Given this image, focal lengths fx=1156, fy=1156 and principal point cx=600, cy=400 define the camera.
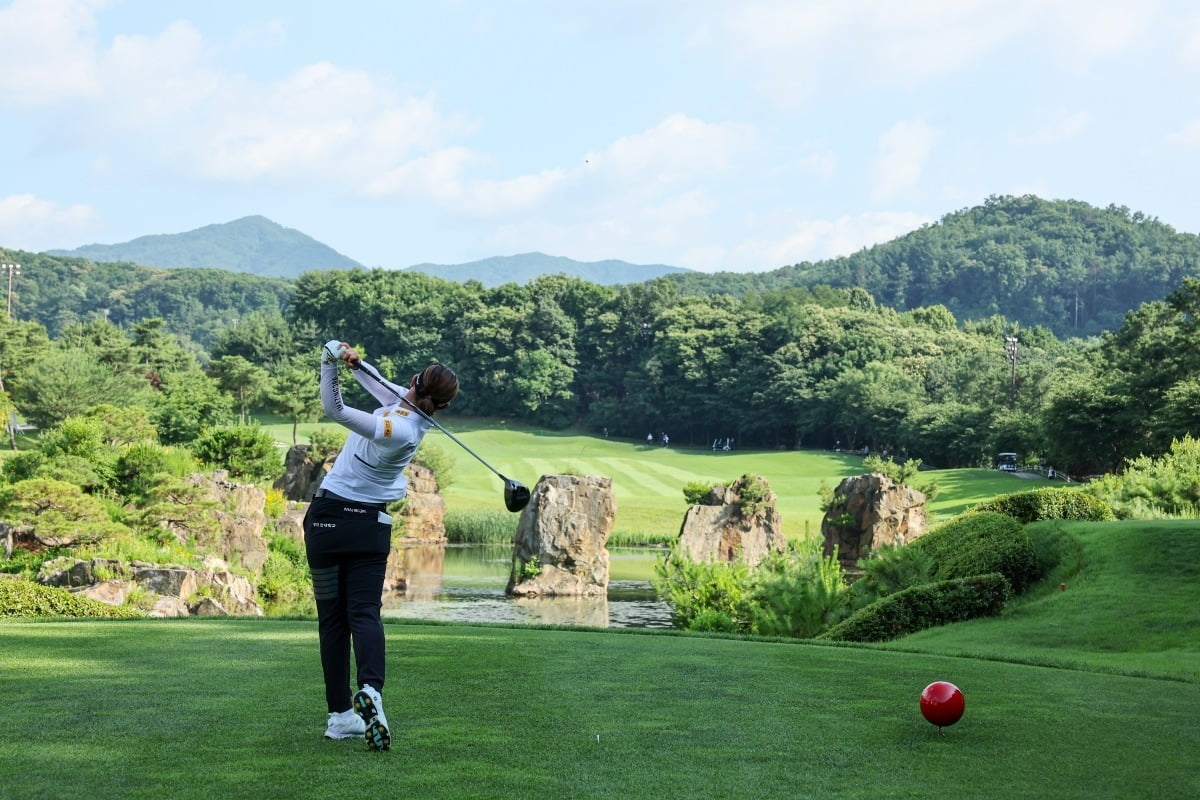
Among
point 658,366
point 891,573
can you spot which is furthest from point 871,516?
point 658,366

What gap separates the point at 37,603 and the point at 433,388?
8.44m

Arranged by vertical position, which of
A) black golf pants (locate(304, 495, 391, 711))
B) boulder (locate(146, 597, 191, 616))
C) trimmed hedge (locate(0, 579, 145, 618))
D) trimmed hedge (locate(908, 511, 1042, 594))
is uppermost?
black golf pants (locate(304, 495, 391, 711))

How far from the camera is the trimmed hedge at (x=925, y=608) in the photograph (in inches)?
517

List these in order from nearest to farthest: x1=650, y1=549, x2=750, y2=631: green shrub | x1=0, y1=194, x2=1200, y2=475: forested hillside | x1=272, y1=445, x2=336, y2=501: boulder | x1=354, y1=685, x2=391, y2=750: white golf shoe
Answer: x1=354, y1=685, x2=391, y2=750: white golf shoe < x1=650, y1=549, x2=750, y2=631: green shrub < x1=272, y1=445, x2=336, y2=501: boulder < x1=0, y1=194, x2=1200, y2=475: forested hillside

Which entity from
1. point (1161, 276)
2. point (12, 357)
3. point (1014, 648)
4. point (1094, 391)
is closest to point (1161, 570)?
point (1014, 648)

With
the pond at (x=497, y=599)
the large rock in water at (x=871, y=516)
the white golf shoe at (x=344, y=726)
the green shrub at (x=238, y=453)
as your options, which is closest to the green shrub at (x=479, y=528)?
the pond at (x=497, y=599)

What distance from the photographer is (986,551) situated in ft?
48.9

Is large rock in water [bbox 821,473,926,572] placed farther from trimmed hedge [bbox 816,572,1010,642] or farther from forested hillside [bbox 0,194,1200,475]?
forested hillside [bbox 0,194,1200,475]

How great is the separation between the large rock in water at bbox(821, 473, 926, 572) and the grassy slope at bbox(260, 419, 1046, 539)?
9888 mm

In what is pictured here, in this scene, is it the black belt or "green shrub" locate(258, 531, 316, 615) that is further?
"green shrub" locate(258, 531, 316, 615)

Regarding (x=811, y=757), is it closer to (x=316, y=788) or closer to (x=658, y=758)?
(x=658, y=758)

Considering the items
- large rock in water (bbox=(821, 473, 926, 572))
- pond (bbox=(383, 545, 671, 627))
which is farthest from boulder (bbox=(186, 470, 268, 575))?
large rock in water (bbox=(821, 473, 926, 572))

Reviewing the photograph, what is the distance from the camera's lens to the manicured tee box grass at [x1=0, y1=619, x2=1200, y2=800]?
4594 mm

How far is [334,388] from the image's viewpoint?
18.7ft
